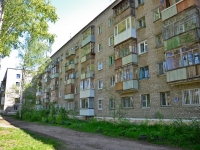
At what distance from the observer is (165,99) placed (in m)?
15.9

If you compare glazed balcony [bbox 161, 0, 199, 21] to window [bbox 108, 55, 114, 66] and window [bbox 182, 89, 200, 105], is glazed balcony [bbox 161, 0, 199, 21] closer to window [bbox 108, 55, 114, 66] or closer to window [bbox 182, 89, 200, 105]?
window [bbox 182, 89, 200, 105]

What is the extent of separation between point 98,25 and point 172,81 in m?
15.9

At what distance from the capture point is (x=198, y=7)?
14.0 meters

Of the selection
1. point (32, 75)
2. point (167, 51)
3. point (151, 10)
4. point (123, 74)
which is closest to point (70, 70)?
point (32, 75)

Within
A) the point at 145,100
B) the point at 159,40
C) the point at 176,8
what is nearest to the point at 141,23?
the point at 159,40

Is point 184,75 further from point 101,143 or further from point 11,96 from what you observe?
point 11,96

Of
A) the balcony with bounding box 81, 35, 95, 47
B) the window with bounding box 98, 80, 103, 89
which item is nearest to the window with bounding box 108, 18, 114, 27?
the balcony with bounding box 81, 35, 95, 47

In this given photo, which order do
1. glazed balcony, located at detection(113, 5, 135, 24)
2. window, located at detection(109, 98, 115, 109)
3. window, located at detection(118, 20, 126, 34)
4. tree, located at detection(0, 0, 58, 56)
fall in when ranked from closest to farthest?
tree, located at detection(0, 0, 58, 56), glazed balcony, located at detection(113, 5, 135, 24), window, located at detection(118, 20, 126, 34), window, located at detection(109, 98, 115, 109)

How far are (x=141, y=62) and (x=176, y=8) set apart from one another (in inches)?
231

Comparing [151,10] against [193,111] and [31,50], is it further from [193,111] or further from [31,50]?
[31,50]

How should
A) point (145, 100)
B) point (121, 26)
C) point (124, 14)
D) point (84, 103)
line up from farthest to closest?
point (84, 103)
point (121, 26)
point (124, 14)
point (145, 100)

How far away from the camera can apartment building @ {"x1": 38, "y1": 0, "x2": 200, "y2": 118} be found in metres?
13.8

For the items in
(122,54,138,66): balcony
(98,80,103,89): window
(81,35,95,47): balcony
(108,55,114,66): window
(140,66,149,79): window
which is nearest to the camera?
(140,66,149,79): window

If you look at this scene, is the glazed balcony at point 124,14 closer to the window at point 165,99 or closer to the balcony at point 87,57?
the balcony at point 87,57
